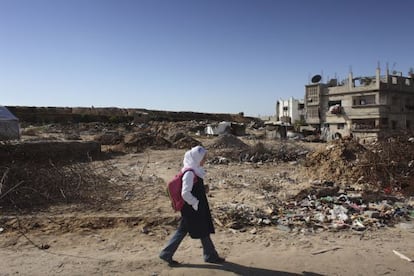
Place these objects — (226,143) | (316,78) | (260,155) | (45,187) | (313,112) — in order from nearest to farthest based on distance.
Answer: (45,187)
(260,155)
(226,143)
(313,112)
(316,78)

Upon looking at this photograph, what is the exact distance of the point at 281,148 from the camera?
1498cm

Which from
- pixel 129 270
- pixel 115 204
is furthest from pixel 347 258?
pixel 115 204

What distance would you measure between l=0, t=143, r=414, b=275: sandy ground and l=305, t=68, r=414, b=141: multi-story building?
28.9 m

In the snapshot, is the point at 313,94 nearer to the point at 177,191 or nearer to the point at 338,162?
the point at 338,162

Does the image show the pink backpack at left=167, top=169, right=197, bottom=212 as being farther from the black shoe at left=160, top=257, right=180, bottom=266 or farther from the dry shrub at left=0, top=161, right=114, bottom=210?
the dry shrub at left=0, top=161, right=114, bottom=210

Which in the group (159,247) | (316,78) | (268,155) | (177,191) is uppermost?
(316,78)

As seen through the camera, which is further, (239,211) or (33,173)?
(33,173)

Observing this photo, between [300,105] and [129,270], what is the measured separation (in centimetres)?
5104

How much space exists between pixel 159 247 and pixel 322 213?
8.60 ft

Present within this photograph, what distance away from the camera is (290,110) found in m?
55.9

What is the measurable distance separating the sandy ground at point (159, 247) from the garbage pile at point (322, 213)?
19 centimetres

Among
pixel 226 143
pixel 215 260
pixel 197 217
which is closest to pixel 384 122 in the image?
pixel 226 143

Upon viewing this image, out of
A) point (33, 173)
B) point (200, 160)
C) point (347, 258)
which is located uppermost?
point (200, 160)

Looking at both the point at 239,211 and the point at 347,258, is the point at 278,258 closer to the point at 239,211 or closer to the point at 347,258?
the point at 347,258
